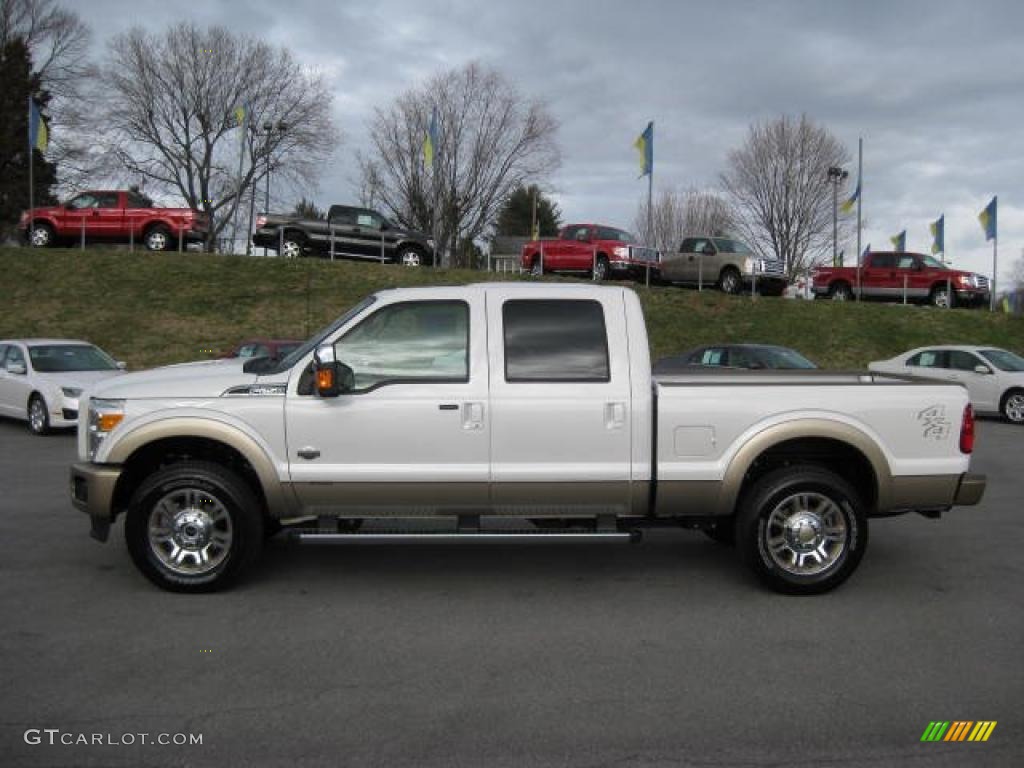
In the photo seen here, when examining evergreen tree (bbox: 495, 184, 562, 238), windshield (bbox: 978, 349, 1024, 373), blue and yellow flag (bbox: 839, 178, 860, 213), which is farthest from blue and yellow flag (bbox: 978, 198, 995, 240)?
evergreen tree (bbox: 495, 184, 562, 238)

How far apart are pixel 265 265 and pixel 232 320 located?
3.39 metres

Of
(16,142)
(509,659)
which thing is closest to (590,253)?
(509,659)

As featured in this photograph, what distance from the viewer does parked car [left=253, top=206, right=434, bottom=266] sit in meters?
28.1

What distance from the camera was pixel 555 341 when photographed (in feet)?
18.2

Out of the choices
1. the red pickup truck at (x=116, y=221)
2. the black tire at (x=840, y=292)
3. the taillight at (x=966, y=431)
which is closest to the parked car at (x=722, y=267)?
the black tire at (x=840, y=292)

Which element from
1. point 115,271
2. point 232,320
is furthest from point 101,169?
point 232,320

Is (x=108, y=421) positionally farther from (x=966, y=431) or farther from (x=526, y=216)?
(x=526, y=216)

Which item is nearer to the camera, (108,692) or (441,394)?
(108,692)

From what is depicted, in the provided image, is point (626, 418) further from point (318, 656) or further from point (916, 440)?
point (318, 656)

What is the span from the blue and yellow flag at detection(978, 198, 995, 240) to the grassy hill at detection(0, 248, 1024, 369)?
7.33m

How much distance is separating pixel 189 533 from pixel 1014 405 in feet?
52.9

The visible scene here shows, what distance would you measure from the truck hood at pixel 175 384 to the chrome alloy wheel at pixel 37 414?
9.08 meters

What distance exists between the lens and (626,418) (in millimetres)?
5402

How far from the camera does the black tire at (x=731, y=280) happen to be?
2878 cm
